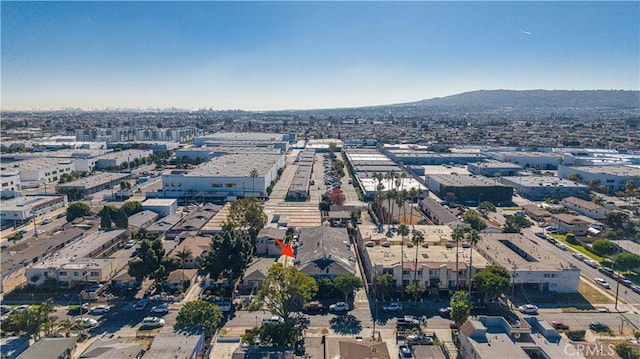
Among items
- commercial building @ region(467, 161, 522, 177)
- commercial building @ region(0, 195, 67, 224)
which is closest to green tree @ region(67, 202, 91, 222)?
commercial building @ region(0, 195, 67, 224)

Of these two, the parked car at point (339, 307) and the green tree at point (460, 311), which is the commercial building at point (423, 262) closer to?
the parked car at point (339, 307)

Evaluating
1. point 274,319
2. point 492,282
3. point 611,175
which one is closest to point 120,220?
point 274,319

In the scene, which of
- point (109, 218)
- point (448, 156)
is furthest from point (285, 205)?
point (448, 156)

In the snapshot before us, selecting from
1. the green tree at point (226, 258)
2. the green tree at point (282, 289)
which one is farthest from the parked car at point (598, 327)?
the green tree at point (226, 258)

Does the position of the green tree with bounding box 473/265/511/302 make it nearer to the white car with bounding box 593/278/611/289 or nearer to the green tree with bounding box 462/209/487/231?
the white car with bounding box 593/278/611/289

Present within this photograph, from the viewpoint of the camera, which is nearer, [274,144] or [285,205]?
[285,205]

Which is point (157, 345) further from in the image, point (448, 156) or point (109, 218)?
point (448, 156)

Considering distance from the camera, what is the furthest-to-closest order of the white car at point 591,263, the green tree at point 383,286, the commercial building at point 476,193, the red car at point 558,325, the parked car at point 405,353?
the commercial building at point 476,193 → the white car at point 591,263 → the green tree at point 383,286 → the red car at point 558,325 → the parked car at point 405,353
